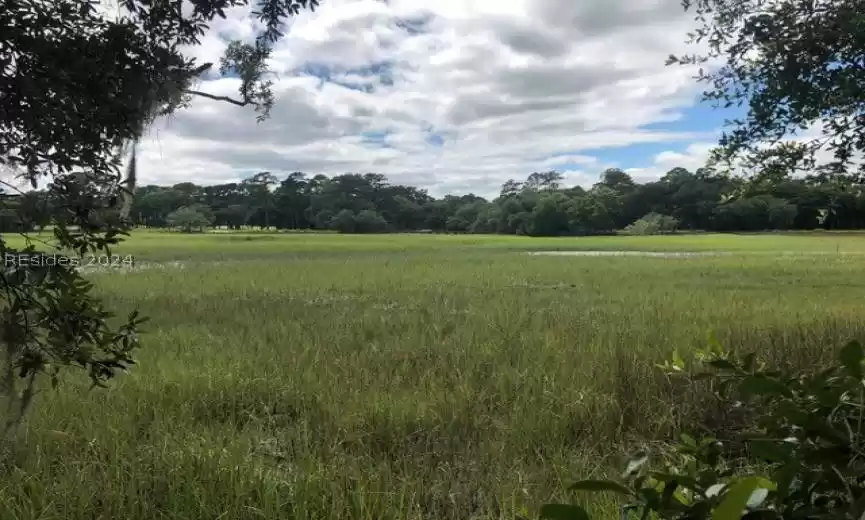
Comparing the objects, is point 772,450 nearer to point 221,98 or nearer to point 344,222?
point 221,98

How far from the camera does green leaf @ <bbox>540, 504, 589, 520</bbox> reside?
90 cm

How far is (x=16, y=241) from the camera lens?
137 inches

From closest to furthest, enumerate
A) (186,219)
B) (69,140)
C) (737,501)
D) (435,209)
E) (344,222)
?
1. (737,501)
2. (69,140)
3. (186,219)
4. (344,222)
5. (435,209)

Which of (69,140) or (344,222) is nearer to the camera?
(69,140)

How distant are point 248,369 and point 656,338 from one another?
5.21 metres

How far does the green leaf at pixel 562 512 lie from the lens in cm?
90

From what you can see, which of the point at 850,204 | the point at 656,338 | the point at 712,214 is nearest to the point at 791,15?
the point at 850,204

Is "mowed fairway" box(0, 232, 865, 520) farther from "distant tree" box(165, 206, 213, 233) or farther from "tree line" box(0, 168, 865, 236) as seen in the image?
"distant tree" box(165, 206, 213, 233)

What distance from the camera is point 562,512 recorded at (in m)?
0.92

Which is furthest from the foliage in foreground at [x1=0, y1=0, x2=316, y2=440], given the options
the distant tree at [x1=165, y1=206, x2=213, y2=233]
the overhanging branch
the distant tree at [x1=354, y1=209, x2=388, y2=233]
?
the distant tree at [x1=354, y1=209, x2=388, y2=233]

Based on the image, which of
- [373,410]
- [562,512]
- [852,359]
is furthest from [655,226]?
[562,512]

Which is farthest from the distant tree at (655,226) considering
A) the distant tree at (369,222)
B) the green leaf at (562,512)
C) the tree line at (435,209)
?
the green leaf at (562,512)

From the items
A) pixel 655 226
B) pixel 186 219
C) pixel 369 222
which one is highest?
pixel 186 219

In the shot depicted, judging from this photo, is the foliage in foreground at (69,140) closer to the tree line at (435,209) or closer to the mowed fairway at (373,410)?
the mowed fairway at (373,410)
